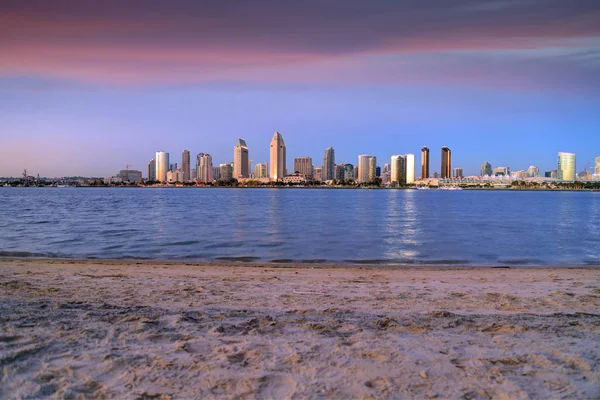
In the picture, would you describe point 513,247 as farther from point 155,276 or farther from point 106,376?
point 106,376

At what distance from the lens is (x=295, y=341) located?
5547 millimetres

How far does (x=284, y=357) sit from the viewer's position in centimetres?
498

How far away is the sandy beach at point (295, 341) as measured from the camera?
167 inches

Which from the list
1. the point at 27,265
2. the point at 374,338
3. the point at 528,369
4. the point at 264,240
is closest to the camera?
the point at 528,369

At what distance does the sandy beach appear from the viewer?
4246mm

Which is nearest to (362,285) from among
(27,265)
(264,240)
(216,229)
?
(27,265)

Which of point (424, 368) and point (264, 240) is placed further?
point (264, 240)

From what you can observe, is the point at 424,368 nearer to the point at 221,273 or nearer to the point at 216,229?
the point at 221,273

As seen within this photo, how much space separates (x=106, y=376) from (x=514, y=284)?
9.75 meters

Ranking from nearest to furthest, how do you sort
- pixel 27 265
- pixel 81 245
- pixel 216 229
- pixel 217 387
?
1. pixel 217 387
2. pixel 27 265
3. pixel 81 245
4. pixel 216 229

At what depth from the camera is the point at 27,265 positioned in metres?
13.4

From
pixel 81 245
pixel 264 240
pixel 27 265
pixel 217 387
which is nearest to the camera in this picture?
pixel 217 387

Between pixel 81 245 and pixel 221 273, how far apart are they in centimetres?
1157

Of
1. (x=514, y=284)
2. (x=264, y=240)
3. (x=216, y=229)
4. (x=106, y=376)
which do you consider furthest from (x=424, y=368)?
(x=216, y=229)
